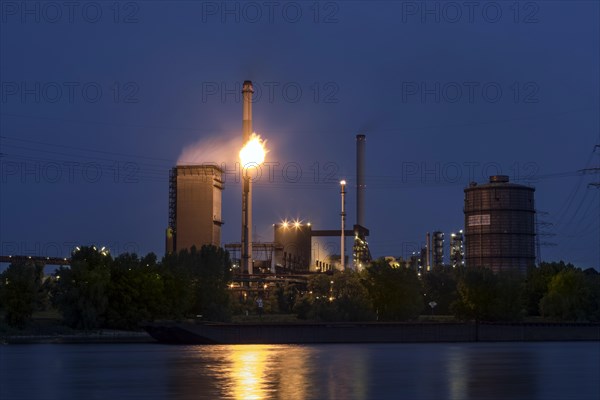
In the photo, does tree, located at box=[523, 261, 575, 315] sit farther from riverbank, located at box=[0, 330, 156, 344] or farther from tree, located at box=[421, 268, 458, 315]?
riverbank, located at box=[0, 330, 156, 344]

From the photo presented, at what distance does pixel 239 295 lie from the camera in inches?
6855

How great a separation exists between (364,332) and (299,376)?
65.3 meters

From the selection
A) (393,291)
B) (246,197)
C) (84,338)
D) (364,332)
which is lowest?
(84,338)

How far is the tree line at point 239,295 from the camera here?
11275 cm

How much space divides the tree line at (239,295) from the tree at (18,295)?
0.13 metres

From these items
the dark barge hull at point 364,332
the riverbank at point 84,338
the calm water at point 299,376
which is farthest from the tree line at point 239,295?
the calm water at point 299,376

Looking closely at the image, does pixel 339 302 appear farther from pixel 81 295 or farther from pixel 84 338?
pixel 84 338

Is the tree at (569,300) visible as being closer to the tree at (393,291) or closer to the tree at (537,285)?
the tree at (537,285)

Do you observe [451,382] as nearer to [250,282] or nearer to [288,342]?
[288,342]

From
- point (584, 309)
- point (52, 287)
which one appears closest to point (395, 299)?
point (584, 309)

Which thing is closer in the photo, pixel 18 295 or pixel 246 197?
pixel 18 295

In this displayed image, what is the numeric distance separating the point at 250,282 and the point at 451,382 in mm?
139969

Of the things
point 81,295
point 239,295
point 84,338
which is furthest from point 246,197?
point 84,338

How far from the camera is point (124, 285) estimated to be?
383 ft
